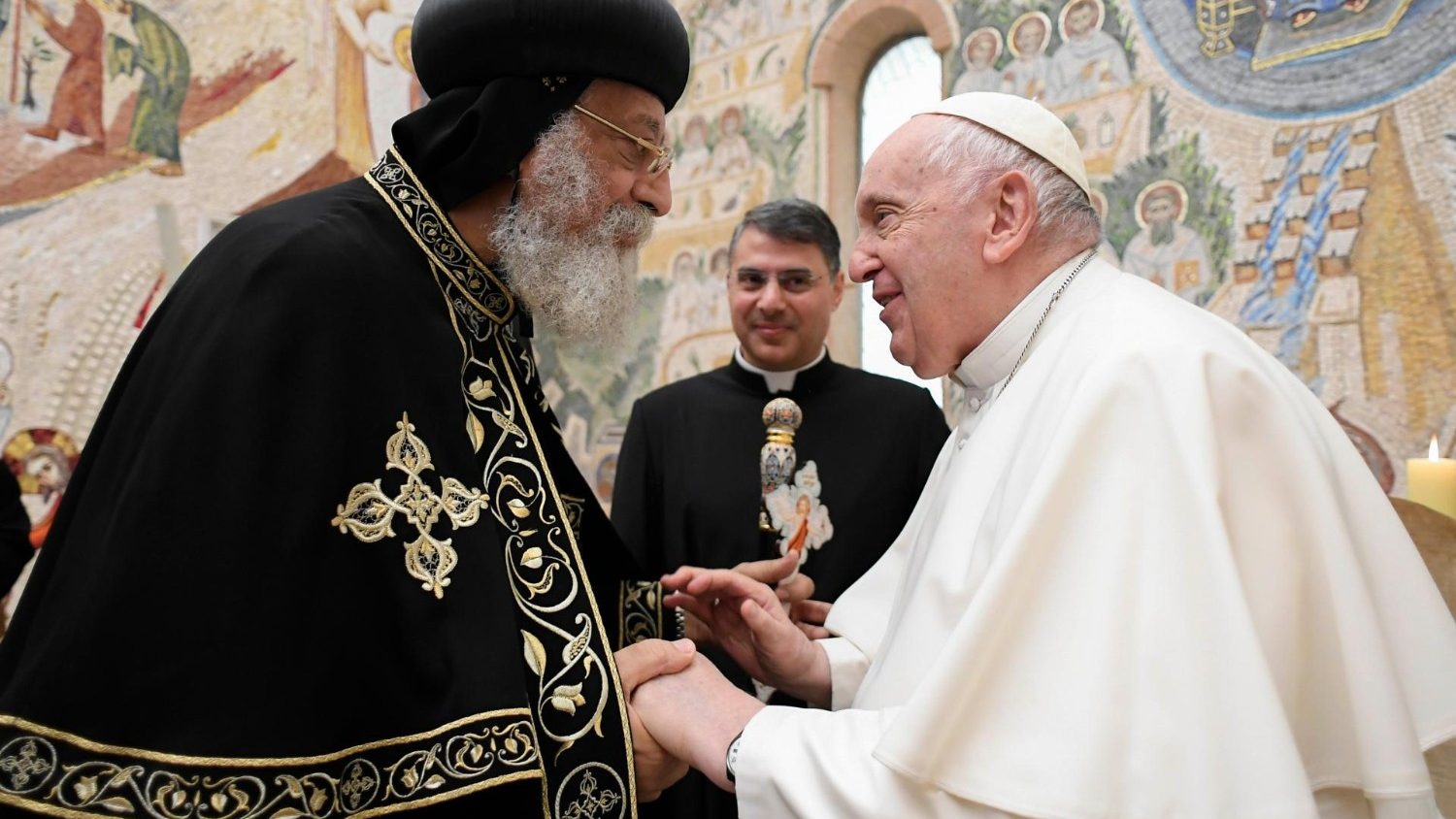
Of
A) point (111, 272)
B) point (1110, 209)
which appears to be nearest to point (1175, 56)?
point (1110, 209)

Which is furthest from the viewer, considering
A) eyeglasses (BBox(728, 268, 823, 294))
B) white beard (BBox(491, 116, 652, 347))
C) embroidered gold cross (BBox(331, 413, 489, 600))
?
eyeglasses (BBox(728, 268, 823, 294))

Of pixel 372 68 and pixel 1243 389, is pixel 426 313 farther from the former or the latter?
pixel 372 68

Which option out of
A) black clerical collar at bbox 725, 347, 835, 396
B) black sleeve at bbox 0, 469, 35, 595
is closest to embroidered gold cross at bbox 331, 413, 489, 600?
black clerical collar at bbox 725, 347, 835, 396

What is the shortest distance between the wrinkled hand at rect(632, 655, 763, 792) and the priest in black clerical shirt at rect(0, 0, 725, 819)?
0.15 feet

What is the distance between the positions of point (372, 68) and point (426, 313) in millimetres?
8166

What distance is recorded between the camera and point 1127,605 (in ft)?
5.07

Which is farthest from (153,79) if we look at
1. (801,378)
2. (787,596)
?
(787,596)

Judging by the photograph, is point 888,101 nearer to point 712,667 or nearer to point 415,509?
point 712,667

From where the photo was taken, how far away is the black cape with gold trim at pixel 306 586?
5.04ft

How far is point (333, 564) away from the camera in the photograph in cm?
171

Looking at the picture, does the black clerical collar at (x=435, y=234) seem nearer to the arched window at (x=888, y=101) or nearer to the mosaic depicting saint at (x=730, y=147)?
the arched window at (x=888, y=101)

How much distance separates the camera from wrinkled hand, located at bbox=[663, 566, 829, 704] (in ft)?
8.30

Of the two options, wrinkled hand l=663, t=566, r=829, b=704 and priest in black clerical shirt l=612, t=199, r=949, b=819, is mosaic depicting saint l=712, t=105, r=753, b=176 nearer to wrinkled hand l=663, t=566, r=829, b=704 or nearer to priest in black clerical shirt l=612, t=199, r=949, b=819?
priest in black clerical shirt l=612, t=199, r=949, b=819

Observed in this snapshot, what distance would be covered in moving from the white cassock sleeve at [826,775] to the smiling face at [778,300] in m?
2.45
